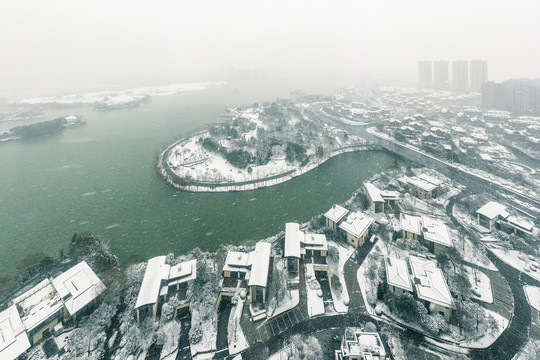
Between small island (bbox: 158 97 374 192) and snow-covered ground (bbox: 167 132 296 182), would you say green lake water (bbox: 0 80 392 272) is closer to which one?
small island (bbox: 158 97 374 192)

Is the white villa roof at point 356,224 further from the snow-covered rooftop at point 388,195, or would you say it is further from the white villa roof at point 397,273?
the snow-covered rooftop at point 388,195

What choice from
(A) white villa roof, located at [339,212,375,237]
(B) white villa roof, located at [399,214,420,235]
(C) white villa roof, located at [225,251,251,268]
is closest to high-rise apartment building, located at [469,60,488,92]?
(B) white villa roof, located at [399,214,420,235]

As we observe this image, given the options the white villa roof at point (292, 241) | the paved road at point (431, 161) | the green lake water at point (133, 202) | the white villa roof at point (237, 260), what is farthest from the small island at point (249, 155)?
the white villa roof at point (237, 260)

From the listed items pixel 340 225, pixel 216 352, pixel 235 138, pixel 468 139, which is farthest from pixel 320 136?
pixel 216 352

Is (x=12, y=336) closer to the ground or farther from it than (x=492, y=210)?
farther from it

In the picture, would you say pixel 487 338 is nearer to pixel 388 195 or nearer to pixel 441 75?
pixel 388 195

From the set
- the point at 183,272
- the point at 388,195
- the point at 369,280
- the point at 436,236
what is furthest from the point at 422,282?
the point at 183,272
